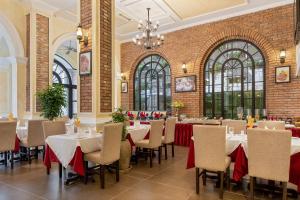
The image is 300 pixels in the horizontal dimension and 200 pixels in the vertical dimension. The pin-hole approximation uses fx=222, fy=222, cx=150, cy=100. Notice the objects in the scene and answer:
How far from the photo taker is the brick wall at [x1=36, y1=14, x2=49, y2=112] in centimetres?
703

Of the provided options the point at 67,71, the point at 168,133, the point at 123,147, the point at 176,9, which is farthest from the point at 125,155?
the point at 67,71

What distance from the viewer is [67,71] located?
1134 cm

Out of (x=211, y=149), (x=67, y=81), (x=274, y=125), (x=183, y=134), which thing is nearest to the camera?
(x=211, y=149)

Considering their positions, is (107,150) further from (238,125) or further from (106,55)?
(238,125)

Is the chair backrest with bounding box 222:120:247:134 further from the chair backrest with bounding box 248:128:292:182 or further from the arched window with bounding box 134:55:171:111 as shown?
the arched window with bounding box 134:55:171:111

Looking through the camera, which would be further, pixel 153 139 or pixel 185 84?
pixel 185 84

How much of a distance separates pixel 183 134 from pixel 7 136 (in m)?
4.65

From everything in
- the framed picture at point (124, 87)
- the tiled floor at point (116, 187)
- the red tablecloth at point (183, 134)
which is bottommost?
the tiled floor at point (116, 187)

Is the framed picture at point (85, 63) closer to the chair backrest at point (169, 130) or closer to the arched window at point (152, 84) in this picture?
the chair backrest at point (169, 130)

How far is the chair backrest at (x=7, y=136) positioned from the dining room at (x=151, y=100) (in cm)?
2

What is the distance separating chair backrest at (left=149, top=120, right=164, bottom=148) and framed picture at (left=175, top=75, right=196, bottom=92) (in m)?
3.82

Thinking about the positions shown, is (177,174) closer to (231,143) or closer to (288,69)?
(231,143)

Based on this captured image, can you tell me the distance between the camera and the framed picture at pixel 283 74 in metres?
6.61

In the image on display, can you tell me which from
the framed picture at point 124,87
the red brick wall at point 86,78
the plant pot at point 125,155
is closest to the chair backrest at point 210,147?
the plant pot at point 125,155
